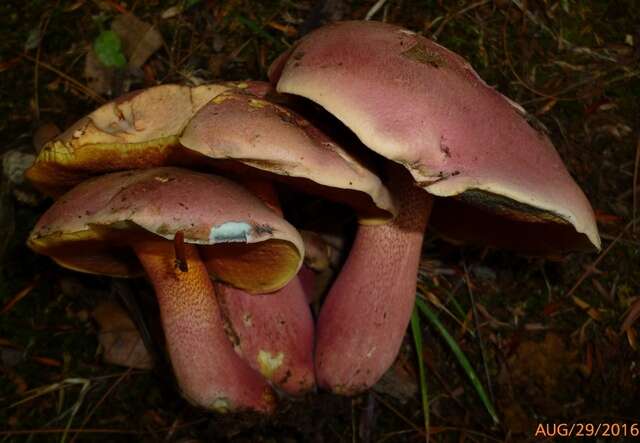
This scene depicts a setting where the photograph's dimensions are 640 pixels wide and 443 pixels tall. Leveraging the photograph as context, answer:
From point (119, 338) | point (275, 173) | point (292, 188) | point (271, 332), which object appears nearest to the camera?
point (275, 173)

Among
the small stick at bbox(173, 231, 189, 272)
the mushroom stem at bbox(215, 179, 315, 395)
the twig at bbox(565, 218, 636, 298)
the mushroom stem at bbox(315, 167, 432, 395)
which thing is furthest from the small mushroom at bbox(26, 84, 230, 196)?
the twig at bbox(565, 218, 636, 298)

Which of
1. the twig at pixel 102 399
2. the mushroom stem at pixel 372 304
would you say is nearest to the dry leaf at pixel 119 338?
the twig at pixel 102 399

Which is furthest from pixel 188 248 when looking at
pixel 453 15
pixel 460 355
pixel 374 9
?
pixel 453 15

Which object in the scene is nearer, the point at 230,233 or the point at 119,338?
the point at 230,233

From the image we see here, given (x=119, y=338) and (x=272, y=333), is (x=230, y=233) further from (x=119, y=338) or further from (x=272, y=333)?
A: (x=119, y=338)

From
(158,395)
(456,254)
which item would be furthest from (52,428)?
(456,254)

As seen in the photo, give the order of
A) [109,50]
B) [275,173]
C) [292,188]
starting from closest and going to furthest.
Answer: [275,173] < [292,188] < [109,50]

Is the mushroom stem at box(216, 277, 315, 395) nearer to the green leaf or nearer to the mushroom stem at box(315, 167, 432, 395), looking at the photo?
the mushroom stem at box(315, 167, 432, 395)

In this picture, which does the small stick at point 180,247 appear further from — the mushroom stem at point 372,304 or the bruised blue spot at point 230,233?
the mushroom stem at point 372,304
